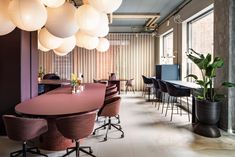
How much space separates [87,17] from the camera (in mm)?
3643

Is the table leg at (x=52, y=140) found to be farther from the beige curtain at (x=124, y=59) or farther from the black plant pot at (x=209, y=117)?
the beige curtain at (x=124, y=59)

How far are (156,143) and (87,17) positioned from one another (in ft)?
7.94

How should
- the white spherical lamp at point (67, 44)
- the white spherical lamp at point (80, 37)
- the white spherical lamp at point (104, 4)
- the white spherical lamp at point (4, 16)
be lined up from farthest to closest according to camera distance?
the white spherical lamp at point (80, 37) < the white spherical lamp at point (67, 44) < the white spherical lamp at point (104, 4) < the white spherical lamp at point (4, 16)

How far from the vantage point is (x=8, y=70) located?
459 cm

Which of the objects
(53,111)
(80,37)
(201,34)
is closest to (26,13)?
(53,111)

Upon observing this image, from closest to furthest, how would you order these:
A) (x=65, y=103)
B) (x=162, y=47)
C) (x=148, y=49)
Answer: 1. (x=65, y=103)
2. (x=162, y=47)
3. (x=148, y=49)

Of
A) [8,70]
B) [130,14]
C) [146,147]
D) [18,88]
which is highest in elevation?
[130,14]

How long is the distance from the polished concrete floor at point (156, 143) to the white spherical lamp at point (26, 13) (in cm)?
196

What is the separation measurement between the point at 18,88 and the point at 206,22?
17.9 ft

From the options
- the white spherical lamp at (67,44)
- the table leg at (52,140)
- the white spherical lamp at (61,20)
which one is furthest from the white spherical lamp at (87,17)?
the table leg at (52,140)

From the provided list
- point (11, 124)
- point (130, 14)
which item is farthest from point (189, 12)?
point (11, 124)

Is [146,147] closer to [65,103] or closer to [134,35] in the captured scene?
[65,103]

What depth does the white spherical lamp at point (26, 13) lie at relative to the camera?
2943 millimetres

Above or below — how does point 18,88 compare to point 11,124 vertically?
above
